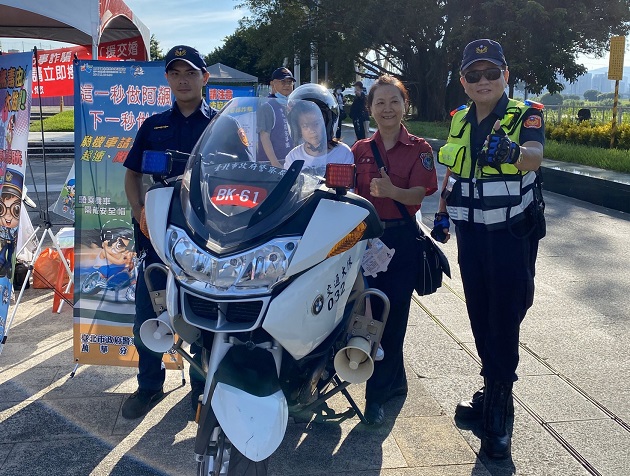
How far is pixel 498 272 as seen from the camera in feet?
10.7

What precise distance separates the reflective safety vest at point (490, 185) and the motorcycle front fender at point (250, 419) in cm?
141

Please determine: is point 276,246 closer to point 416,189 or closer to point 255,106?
point 255,106

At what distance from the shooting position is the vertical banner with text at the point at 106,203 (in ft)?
13.9

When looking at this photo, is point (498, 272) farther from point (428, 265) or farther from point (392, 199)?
point (392, 199)

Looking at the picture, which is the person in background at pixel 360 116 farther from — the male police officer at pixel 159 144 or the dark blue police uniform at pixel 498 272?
the dark blue police uniform at pixel 498 272

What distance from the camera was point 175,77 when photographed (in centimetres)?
375

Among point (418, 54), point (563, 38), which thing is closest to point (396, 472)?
point (563, 38)

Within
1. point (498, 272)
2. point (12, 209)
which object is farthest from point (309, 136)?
point (12, 209)

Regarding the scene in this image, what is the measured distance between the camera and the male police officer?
375 centimetres

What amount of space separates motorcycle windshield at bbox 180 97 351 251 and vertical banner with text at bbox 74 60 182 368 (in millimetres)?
1499

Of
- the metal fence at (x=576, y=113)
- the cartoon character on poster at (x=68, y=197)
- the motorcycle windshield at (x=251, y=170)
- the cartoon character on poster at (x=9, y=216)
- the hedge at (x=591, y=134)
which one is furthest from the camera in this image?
the metal fence at (x=576, y=113)

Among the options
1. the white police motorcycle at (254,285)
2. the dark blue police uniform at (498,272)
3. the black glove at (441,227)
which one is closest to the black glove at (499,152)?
the dark blue police uniform at (498,272)

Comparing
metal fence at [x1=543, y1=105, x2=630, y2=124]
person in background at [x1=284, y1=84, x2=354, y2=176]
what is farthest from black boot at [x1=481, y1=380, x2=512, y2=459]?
metal fence at [x1=543, y1=105, x2=630, y2=124]

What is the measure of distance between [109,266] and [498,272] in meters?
2.41
